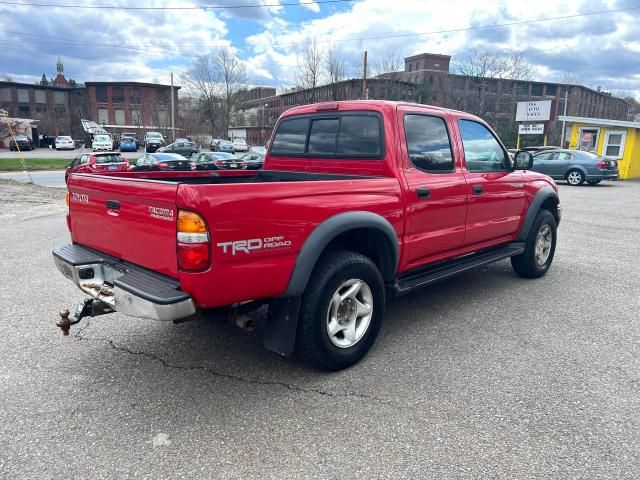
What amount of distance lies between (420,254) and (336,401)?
5.15ft

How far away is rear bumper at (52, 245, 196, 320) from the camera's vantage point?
2607 mm

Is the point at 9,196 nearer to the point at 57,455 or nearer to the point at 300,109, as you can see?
the point at 300,109

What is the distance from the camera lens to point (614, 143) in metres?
25.1

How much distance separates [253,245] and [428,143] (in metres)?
2.18

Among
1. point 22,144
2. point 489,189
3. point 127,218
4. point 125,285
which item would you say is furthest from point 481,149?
point 22,144

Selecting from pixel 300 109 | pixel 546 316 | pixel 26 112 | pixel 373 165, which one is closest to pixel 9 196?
pixel 300 109

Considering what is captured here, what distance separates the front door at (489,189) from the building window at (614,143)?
2399 cm

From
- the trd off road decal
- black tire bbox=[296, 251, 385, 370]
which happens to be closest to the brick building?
black tire bbox=[296, 251, 385, 370]

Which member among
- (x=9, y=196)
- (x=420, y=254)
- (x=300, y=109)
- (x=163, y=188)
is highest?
(x=300, y=109)

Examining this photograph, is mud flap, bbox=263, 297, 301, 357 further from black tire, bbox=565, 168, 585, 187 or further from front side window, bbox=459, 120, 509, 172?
black tire, bbox=565, 168, 585, 187

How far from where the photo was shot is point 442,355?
12.3 feet

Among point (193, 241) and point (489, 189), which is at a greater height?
point (489, 189)

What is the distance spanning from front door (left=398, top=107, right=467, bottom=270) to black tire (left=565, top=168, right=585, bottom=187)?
18348mm

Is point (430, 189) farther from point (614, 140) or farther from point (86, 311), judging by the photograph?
point (614, 140)
